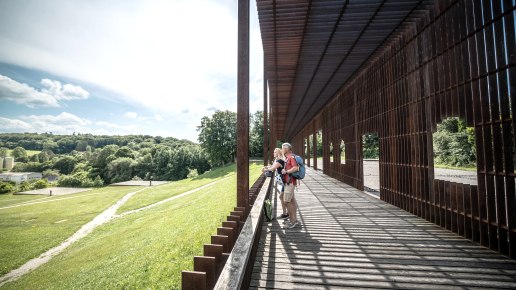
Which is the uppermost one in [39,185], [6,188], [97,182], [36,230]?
[36,230]

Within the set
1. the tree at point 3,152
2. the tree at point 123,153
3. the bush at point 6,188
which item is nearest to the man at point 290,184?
the bush at point 6,188

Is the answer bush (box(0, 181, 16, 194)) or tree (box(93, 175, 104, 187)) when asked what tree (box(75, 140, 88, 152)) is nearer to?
bush (box(0, 181, 16, 194))

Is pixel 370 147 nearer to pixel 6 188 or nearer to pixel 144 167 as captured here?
pixel 144 167

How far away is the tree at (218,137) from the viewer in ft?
189

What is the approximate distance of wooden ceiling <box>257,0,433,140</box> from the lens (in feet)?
17.0

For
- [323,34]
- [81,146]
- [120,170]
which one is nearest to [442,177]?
[323,34]

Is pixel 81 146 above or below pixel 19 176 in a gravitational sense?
above

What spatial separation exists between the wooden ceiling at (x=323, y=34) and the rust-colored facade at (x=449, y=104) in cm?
12

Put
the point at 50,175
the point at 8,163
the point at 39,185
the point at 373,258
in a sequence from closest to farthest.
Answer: the point at 373,258 < the point at 39,185 < the point at 50,175 < the point at 8,163

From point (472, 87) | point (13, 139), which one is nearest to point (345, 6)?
point (472, 87)

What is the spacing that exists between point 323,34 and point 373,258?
17.6 feet

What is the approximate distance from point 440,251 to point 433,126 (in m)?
2.89

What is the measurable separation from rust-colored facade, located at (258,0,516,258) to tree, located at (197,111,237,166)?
163ft

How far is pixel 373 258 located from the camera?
363 centimetres
